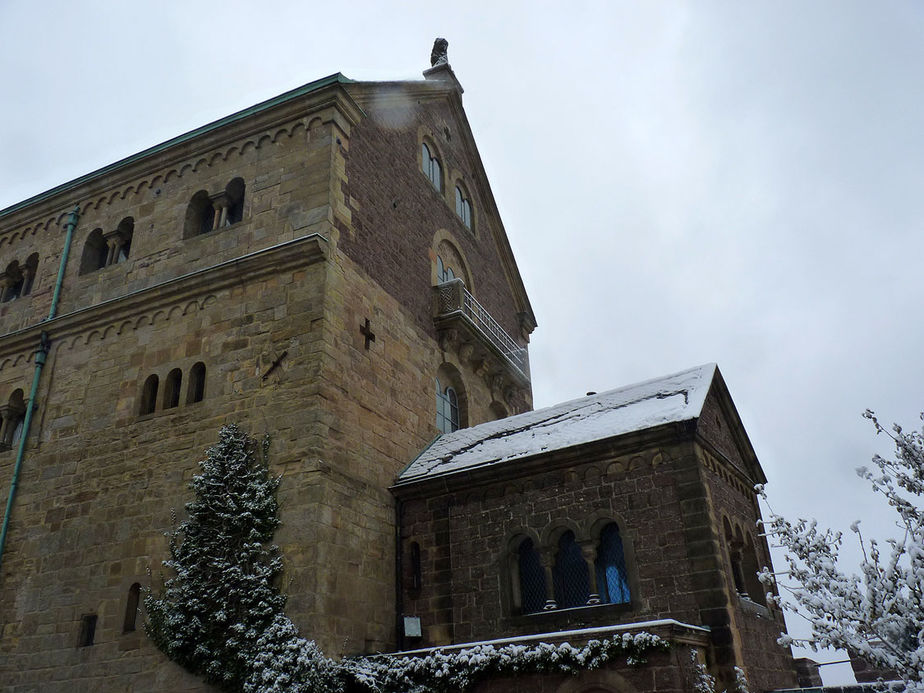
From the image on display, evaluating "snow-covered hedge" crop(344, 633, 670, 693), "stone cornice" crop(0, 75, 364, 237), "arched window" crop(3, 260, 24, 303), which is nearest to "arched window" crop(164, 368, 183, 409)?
"stone cornice" crop(0, 75, 364, 237)

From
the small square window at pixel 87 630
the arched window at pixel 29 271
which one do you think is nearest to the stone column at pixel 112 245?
the arched window at pixel 29 271

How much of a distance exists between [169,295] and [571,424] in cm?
918

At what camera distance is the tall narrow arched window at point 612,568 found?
1341 centimetres

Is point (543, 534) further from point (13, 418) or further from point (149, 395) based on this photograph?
point (13, 418)

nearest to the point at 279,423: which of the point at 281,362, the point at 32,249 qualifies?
the point at 281,362

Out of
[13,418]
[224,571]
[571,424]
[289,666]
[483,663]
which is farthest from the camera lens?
[13,418]

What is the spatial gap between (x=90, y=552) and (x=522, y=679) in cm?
912

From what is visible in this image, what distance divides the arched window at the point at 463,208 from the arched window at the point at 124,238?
31.1ft

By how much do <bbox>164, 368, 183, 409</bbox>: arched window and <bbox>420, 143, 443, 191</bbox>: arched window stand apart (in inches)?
369

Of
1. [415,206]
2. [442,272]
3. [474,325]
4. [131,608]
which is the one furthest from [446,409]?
[131,608]

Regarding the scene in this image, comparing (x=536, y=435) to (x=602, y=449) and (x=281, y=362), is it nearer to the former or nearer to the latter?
(x=602, y=449)

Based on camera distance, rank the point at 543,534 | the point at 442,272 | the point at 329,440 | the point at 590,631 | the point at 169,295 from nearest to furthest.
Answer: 1. the point at 590,631
2. the point at 543,534
3. the point at 329,440
4. the point at 169,295
5. the point at 442,272

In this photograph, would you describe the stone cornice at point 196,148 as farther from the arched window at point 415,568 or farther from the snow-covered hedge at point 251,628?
the arched window at point 415,568

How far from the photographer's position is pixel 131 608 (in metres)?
14.8
